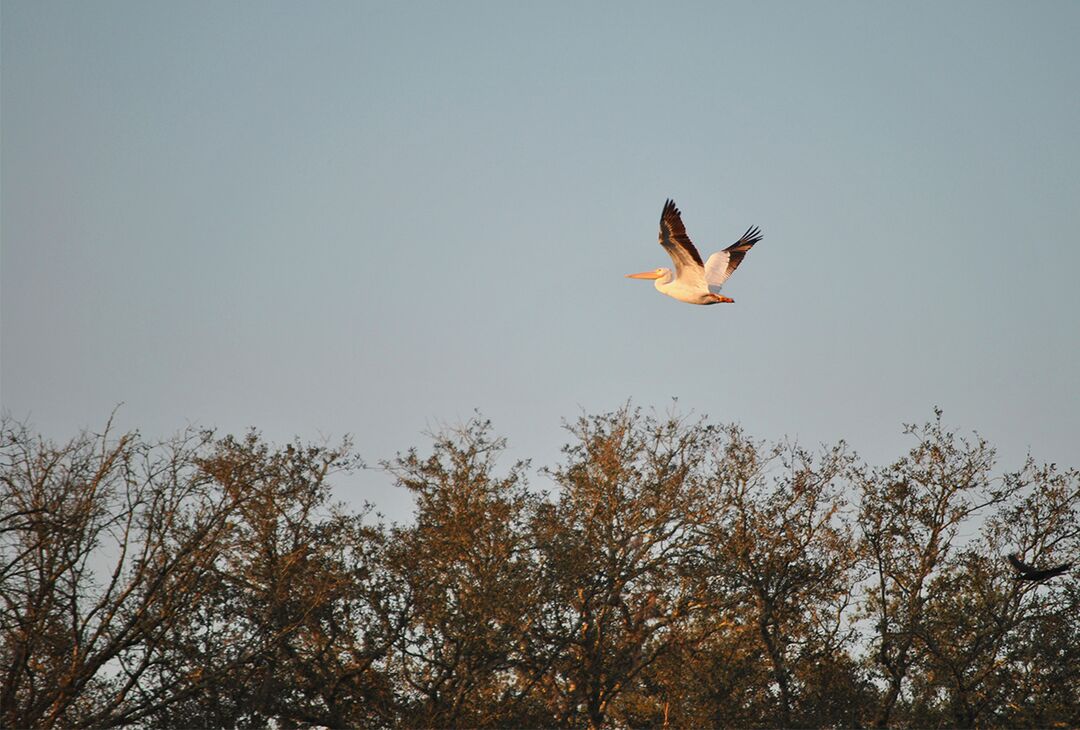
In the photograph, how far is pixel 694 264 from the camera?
23516 millimetres

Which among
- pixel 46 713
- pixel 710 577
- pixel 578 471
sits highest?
pixel 578 471

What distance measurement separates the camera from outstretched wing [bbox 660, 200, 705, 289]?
22.7 m

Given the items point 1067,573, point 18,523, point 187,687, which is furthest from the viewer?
point 1067,573

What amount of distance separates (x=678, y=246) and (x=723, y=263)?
126cm

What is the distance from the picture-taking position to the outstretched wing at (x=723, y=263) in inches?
938

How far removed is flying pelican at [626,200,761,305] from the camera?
22.9 meters

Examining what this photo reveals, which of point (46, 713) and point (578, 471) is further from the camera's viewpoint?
point (578, 471)

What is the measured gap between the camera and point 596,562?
24453 mm

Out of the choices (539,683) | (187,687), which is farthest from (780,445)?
(187,687)

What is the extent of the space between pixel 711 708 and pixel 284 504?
853 cm

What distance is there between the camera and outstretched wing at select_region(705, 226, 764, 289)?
2383 centimetres

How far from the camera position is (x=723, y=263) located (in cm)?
2403

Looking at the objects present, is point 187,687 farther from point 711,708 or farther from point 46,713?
point 711,708

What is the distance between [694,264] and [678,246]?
55 cm
